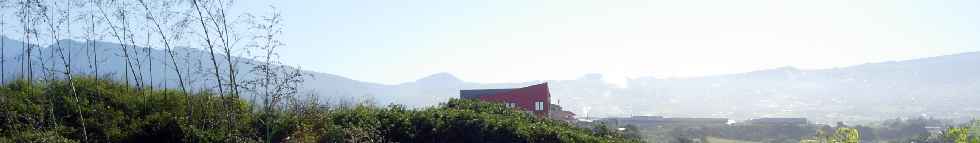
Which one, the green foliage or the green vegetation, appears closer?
the green foliage

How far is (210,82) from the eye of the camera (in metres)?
6.93

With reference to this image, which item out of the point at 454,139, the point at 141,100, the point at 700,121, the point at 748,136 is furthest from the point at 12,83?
the point at 700,121

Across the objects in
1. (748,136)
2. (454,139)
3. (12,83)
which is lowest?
(748,136)

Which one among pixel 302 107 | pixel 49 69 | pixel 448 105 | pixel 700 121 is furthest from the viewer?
pixel 700 121

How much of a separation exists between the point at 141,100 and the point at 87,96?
1.75 feet

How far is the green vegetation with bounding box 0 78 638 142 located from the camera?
261 inches

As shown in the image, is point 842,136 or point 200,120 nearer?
point 842,136

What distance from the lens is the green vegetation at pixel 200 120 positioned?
261 inches

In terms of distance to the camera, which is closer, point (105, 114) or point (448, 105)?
point (105, 114)

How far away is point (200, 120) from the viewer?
23.7ft

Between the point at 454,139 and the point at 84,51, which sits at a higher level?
the point at 84,51

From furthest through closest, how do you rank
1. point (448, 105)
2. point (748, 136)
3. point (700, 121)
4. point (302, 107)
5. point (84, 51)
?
point (700, 121) → point (748, 136) → point (448, 105) → point (302, 107) → point (84, 51)

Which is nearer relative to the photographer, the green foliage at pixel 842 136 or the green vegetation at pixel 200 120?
the green foliage at pixel 842 136

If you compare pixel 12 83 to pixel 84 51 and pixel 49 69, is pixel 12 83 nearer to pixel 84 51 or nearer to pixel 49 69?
pixel 84 51
